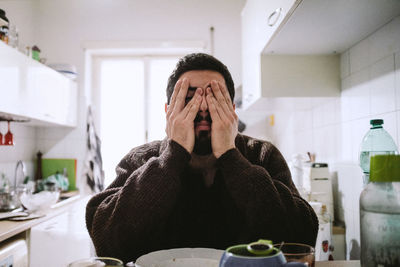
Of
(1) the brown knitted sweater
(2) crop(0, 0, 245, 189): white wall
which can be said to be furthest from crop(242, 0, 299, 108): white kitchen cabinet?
(2) crop(0, 0, 245, 189): white wall

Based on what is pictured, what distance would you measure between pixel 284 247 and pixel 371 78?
1160 millimetres

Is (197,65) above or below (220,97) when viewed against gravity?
above

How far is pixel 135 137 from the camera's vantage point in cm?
338

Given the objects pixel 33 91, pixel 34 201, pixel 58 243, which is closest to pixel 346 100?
pixel 58 243

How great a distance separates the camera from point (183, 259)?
1.86ft

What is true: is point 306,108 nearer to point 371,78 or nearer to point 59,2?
point 371,78

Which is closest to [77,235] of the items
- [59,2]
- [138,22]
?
→ [138,22]

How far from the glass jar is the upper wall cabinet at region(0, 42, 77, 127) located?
7.16 ft

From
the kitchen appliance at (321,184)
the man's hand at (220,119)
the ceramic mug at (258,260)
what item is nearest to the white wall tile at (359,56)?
the kitchen appliance at (321,184)

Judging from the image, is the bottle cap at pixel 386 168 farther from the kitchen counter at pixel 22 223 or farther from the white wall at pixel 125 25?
the white wall at pixel 125 25

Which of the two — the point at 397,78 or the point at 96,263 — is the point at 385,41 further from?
the point at 96,263

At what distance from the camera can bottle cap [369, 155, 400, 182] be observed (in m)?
0.54

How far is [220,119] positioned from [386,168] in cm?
55

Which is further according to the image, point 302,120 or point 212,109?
point 302,120
